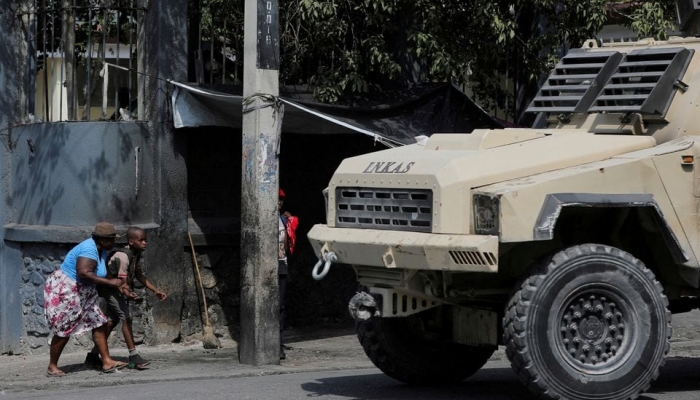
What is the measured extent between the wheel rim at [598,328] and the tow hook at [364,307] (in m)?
1.31

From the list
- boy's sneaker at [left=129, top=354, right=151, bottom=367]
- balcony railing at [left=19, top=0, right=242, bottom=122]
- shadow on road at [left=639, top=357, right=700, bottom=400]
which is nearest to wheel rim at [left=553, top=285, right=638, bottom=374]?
shadow on road at [left=639, top=357, right=700, bottom=400]

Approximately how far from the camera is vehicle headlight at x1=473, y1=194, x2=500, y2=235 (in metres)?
7.33

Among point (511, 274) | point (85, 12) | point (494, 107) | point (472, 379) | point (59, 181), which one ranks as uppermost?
point (85, 12)

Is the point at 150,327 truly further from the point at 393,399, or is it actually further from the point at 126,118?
the point at 393,399

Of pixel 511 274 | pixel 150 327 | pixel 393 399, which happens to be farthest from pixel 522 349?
pixel 150 327

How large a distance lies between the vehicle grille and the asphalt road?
126 centimetres

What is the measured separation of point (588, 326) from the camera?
762cm

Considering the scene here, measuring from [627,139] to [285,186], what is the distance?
582cm

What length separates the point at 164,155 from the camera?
12.2m

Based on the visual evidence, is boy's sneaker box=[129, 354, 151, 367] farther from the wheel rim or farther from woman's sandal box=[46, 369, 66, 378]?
the wheel rim

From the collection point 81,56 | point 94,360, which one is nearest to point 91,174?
point 81,56

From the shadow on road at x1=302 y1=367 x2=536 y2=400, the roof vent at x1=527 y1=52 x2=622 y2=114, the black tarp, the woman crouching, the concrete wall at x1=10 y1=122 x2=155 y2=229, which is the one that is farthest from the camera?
the concrete wall at x1=10 y1=122 x2=155 y2=229

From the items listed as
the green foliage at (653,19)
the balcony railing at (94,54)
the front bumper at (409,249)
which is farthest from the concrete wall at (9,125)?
the green foliage at (653,19)

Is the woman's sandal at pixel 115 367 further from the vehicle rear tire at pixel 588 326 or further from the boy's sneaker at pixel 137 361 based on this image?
the vehicle rear tire at pixel 588 326
